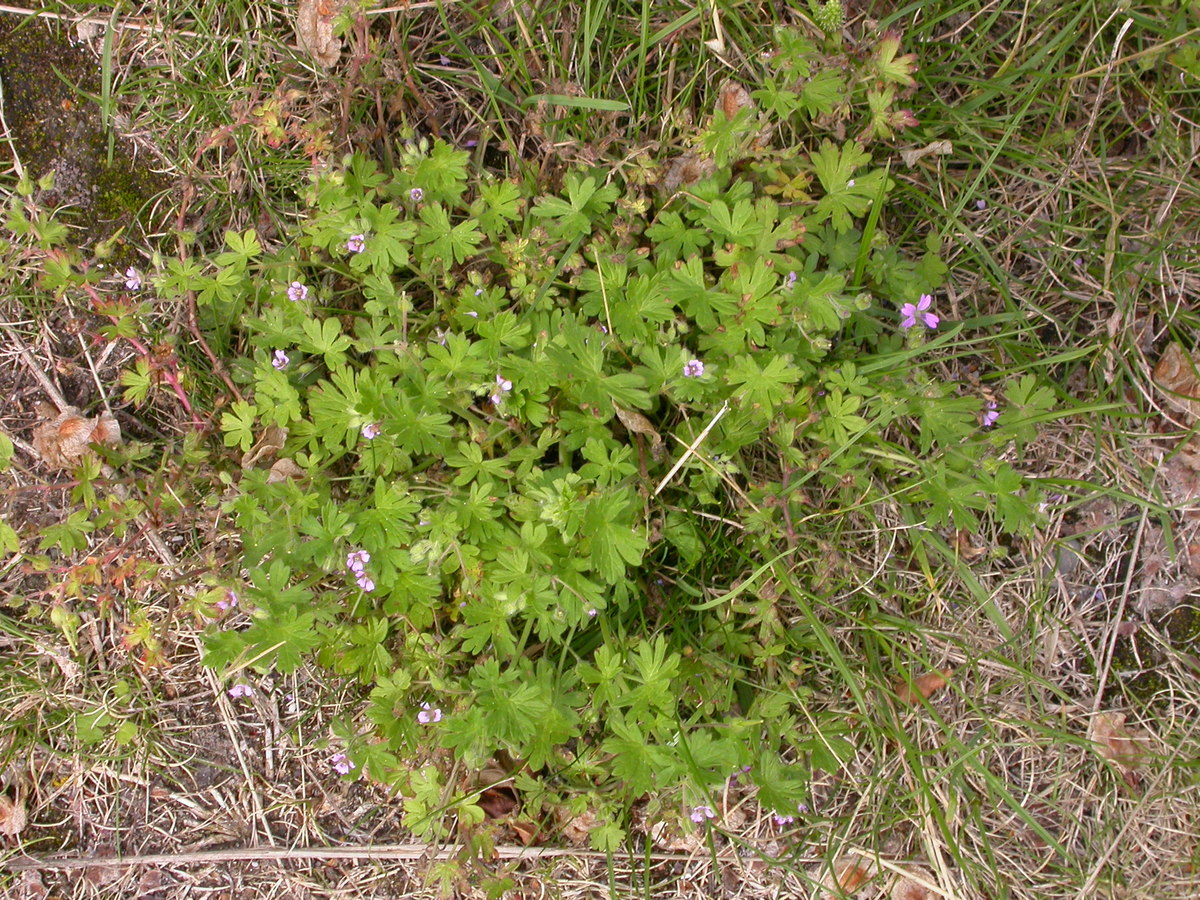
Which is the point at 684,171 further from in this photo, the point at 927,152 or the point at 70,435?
the point at 70,435

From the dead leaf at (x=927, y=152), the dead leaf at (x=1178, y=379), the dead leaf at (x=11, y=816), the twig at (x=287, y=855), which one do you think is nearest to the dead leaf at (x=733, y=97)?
the dead leaf at (x=927, y=152)

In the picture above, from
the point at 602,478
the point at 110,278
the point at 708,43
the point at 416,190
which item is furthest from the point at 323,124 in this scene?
the point at 602,478

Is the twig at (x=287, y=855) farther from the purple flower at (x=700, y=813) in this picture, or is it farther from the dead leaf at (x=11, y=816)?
the purple flower at (x=700, y=813)

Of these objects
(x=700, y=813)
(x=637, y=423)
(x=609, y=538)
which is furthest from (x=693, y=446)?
(x=700, y=813)

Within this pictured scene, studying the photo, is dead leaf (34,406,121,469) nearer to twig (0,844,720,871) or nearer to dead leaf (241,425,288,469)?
dead leaf (241,425,288,469)

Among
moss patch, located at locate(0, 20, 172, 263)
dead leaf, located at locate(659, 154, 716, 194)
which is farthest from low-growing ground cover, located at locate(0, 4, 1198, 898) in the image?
moss patch, located at locate(0, 20, 172, 263)
